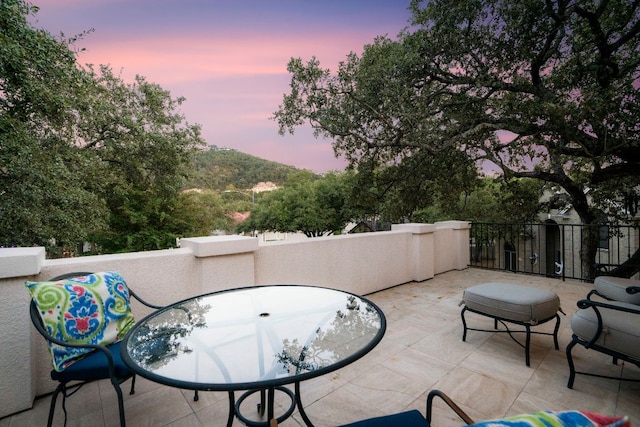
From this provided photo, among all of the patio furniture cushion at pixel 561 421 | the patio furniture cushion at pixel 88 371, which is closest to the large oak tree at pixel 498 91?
the patio furniture cushion at pixel 561 421

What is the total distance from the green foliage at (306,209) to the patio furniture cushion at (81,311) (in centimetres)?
1768

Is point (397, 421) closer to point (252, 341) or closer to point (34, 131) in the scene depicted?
point (252, 341)

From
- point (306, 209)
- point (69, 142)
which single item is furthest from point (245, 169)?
point (69, 142)

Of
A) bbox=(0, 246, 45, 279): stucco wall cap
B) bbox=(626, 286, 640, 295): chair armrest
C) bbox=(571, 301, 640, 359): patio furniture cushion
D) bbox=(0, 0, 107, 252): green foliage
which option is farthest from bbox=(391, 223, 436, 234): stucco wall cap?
bbox=(0, 0, 107, 252): green foliage

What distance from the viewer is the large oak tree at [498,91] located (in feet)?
18.4

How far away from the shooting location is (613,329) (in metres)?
2.00

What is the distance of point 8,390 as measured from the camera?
6.33 feet

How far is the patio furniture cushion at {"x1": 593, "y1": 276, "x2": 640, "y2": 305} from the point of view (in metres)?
2.74

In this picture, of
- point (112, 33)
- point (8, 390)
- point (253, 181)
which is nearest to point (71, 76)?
point (112, 33)

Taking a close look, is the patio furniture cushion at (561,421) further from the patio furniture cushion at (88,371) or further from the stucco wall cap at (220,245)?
the stucco wall cap at (220,245)

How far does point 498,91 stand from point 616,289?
6023mm

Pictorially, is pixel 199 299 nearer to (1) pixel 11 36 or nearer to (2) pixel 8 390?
(2) pixel 8 390

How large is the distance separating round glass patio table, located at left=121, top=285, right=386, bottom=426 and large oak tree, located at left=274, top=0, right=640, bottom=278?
18.1 ft

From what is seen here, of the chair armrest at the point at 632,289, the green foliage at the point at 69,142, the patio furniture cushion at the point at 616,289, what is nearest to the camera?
the chair armrest at the point at 632,289
